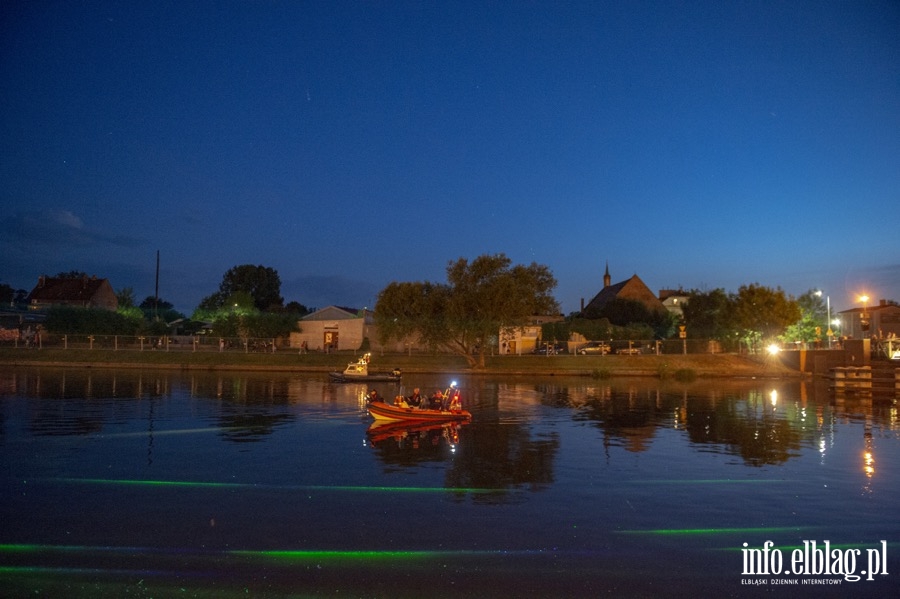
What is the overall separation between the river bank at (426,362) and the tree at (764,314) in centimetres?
680

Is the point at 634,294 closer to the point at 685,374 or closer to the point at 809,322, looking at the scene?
the point at 809,322

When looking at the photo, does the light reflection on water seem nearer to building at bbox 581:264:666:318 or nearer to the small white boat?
the small white boat

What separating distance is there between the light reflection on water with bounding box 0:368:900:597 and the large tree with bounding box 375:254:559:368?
29971 mm

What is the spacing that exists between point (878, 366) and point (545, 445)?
3436 cm

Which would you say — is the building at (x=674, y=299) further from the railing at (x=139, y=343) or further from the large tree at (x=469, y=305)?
the railing at (x=139, y=343)

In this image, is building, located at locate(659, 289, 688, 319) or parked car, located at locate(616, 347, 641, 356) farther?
building, located at locate(659, 289, 688, 319)

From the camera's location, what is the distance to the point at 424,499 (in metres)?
14.2

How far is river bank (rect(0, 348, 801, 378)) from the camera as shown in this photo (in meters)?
56.7

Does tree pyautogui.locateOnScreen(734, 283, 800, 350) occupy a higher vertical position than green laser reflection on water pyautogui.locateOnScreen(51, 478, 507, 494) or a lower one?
higher

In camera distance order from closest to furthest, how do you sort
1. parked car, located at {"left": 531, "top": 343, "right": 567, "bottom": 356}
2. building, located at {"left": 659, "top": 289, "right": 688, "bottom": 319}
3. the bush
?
the bush, parked car, located at {"left": 531, "top": 343, "right": 567, "bottom": 356}, building, located at {"left": 659, "top": 289, "right": 688, "bottom": 319}

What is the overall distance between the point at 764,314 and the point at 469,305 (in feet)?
93.4

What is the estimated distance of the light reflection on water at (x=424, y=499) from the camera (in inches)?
394

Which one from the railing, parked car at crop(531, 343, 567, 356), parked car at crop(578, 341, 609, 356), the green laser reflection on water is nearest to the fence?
the railing

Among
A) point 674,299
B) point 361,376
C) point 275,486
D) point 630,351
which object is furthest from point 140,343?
point 674,299
